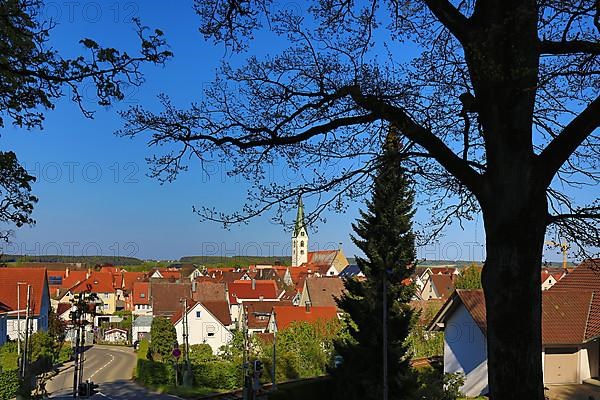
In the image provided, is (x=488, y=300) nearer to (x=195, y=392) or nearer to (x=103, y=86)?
(x=103, y=86)

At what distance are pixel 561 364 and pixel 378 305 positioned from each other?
7.72 metres

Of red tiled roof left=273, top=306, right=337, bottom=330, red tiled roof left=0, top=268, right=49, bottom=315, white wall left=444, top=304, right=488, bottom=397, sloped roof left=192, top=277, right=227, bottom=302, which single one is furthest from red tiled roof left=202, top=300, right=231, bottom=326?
white wall left=444, top=304, right=488, bottom=397

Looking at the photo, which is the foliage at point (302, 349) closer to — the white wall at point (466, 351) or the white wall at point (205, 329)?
the white wall at point (466, 351)

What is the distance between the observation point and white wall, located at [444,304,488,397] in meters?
24.9

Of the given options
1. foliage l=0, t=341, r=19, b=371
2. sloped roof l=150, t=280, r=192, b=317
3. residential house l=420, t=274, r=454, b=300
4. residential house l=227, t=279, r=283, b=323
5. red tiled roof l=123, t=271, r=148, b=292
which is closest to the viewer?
foliage l=0, t=341, r=19, b=371

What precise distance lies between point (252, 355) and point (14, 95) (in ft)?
109

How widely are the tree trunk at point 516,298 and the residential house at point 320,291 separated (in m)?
57.9

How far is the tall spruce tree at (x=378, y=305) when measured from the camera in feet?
70.5

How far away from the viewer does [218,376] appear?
115 feet

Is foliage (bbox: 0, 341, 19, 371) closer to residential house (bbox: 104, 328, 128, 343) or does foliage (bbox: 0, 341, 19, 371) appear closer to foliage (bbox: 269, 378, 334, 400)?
foliage (bbox: 269, 378, 334, 400)

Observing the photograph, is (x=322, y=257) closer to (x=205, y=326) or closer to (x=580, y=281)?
(x=205, y=326)

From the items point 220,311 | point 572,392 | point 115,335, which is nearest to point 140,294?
point 115,335

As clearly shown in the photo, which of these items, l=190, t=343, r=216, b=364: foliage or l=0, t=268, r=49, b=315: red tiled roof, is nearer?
l=190, t=343, r=216, b=364: foliage

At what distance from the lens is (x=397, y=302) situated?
23.2 meters
